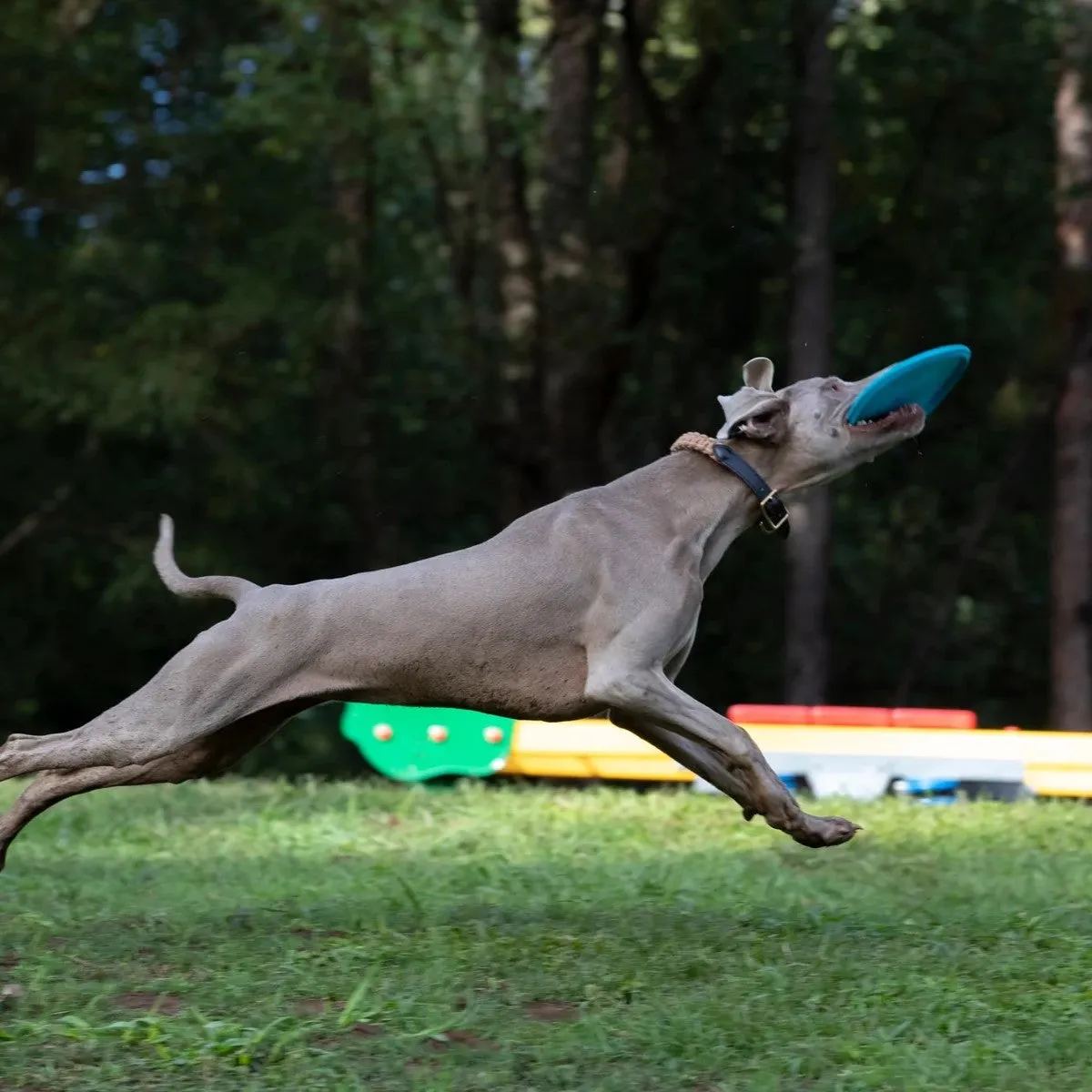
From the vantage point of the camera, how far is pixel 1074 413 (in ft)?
43.9

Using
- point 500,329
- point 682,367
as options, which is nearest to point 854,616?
point 682,367

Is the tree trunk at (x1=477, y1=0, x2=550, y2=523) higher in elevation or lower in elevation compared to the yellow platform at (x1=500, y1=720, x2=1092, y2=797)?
higher

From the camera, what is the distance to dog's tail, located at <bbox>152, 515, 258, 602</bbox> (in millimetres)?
6391

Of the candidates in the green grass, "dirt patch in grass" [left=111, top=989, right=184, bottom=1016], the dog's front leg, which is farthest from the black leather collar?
"dirt patch in grass" [left=111, top=989, right=184, bottom=1016]

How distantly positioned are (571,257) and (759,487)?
8461 mm

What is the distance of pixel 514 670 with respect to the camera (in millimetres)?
6090

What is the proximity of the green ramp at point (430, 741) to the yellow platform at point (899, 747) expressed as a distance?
192 mm

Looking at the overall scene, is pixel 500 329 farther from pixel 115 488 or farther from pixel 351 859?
pixel 351 859

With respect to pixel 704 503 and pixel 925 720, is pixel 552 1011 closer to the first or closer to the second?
pixel 704 503

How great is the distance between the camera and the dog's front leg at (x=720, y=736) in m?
5.85

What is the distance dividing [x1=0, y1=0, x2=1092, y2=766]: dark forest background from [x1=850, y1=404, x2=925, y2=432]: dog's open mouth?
24.0 feet

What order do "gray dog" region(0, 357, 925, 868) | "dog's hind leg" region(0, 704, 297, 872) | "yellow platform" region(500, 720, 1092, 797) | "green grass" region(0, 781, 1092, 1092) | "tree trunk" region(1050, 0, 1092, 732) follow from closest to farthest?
"green grass" region(0, 781, 1092, 1092), "gray dog" region(0, 357, 925, 868), "dog's hind leg" region(0, 704, 297, 872), "yellow platform" region(500, 720, 1092, 797), "tree trunk" region(1050, 0, 1092, 732)

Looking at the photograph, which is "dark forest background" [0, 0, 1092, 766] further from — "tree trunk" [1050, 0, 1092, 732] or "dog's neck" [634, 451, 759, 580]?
"dog's neck" [634, 451, 759, 580]

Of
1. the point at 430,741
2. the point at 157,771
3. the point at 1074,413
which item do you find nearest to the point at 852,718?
the point at 430,741
